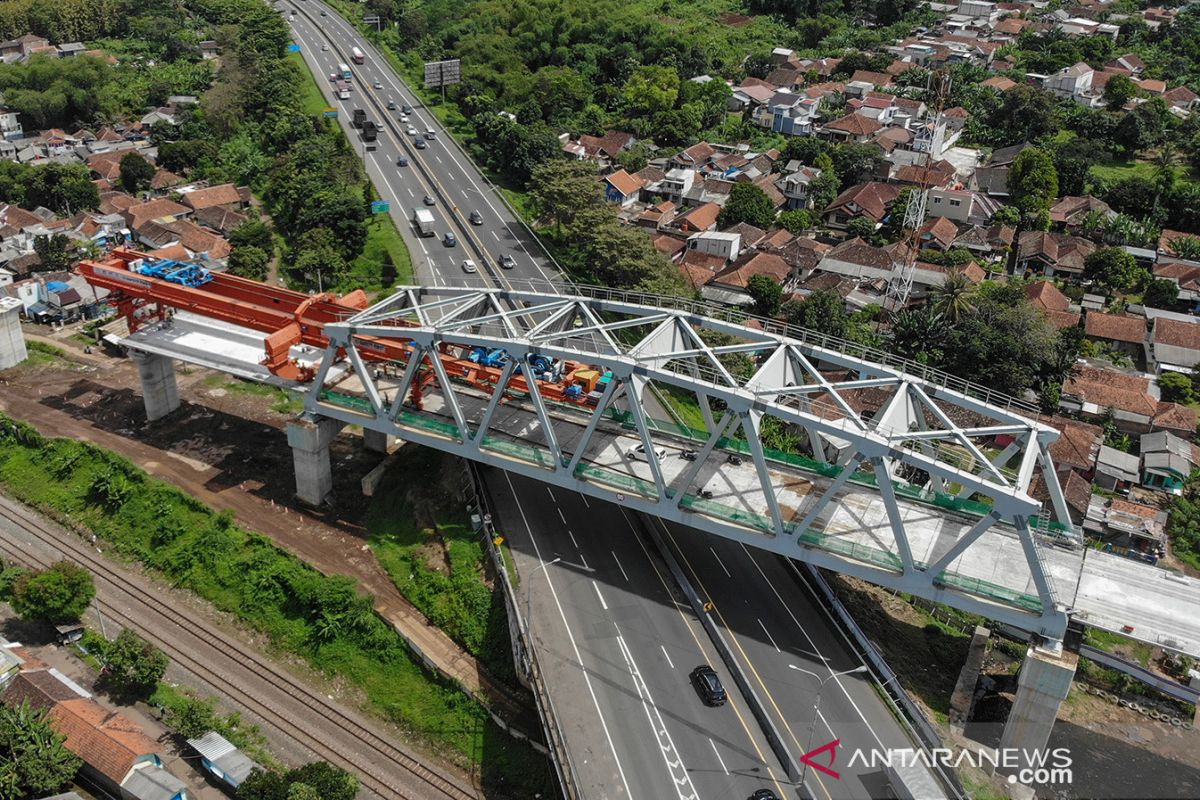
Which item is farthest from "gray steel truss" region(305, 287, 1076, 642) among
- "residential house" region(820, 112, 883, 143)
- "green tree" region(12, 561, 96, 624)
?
"residential house" region(820, 112, 883, 143)

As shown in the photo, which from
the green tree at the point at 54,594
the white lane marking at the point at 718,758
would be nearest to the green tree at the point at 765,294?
the white lane marking at the point at 718,758

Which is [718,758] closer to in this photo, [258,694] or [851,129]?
[258,694]

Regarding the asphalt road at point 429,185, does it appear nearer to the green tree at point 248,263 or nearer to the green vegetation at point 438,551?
the green tree at point 248,263

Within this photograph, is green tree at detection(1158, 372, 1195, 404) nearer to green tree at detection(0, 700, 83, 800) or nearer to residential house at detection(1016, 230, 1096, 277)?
residential house at detection(1016, 230, 1096, 277)

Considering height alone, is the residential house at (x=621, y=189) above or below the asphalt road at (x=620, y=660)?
above

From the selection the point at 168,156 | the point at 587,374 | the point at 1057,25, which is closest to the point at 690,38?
the point at 1057,25

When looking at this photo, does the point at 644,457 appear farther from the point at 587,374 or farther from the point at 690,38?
the point at 690,38
